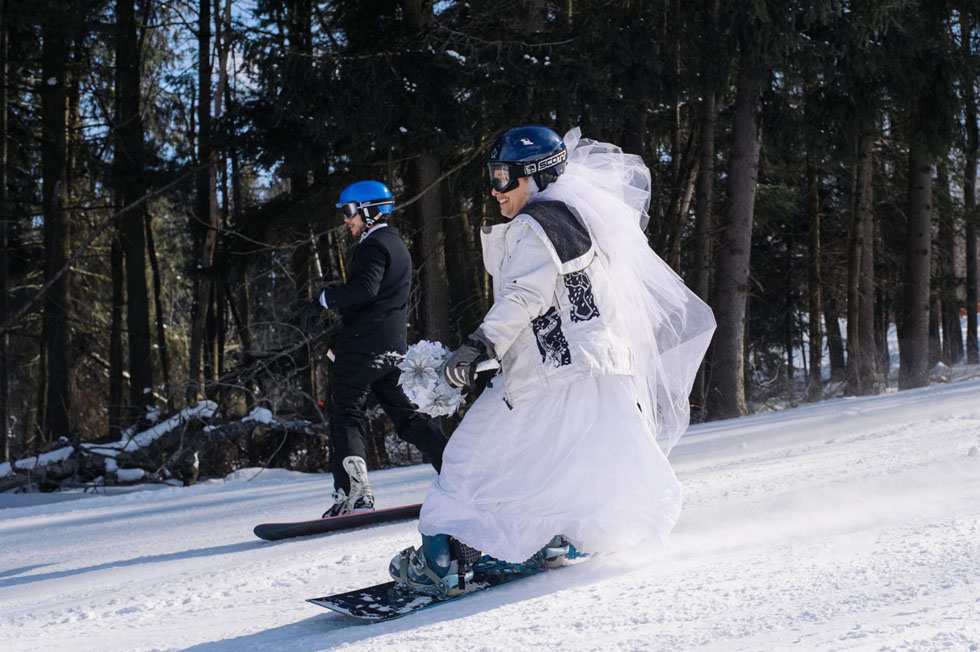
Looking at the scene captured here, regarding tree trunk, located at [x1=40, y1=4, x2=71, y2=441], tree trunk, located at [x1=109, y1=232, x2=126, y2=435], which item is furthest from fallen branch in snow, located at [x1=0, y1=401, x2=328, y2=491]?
tree trunk, located at [x1=109, y1=232, x2=126, y2=435]

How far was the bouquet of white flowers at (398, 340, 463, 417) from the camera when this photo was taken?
12.0ft

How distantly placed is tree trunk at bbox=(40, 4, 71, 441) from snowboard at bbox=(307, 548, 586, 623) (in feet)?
45.7

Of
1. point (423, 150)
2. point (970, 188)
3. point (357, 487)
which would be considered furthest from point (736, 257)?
point (970, 188)

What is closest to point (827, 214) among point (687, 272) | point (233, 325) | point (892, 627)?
point (687, 272)

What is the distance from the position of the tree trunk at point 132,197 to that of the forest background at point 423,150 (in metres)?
0.05

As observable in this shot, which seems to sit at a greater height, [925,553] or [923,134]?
[923,134]

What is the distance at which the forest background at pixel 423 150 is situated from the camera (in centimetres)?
1088

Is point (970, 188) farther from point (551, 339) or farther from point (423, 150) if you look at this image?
point (551, 339)

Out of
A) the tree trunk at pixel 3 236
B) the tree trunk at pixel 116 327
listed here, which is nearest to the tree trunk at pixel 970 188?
the tree trunk at pixel 3 236

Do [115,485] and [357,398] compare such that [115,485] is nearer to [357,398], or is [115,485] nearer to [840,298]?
[357,398]

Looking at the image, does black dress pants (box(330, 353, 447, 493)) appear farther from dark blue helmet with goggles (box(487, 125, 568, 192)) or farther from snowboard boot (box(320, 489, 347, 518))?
dark blue helmet with goggles (box(487, 125, 568, 192))

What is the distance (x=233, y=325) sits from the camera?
826 inches

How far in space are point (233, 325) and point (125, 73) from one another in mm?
6665

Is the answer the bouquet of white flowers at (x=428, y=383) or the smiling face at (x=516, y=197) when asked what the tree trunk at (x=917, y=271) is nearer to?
the smiling face at (x=516, y=197)
